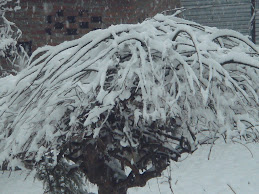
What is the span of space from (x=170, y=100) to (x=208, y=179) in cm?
463

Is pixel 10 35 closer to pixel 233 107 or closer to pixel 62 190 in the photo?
pixel 62 190

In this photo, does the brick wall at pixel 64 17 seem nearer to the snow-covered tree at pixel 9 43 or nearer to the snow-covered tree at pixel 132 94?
the snow-covered tree at pixel 9 43

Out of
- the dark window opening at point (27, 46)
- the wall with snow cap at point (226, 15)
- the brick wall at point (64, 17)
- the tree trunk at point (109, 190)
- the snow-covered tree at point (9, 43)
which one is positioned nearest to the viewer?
the tree trunk at point (109, 190)

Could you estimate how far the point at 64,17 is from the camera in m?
6.81

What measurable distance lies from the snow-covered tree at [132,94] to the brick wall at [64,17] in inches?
171

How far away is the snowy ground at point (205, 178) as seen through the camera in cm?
607

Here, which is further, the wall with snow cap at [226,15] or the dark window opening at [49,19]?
the wall with snow cap at [226,15]

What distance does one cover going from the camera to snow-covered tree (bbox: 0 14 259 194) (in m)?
2.10

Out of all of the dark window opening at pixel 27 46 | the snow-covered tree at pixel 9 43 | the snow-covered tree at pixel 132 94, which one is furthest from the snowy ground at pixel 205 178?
the snow-covered tree at pixel 132 94

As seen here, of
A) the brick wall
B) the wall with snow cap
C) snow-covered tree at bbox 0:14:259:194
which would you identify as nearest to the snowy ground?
the brick wall

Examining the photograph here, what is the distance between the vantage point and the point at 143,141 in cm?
246

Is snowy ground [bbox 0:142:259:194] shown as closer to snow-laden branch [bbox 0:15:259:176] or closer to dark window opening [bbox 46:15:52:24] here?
dark window opening [bbox 46:15:52:24]

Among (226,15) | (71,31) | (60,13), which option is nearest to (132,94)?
(71,31)

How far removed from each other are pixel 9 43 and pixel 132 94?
4.73m
